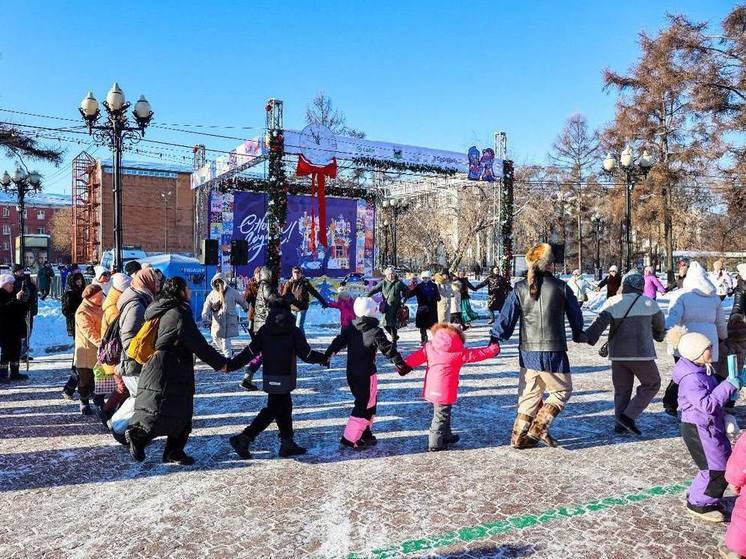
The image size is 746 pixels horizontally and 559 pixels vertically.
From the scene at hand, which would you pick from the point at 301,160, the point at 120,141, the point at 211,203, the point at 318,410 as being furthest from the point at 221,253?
the point at 318,410

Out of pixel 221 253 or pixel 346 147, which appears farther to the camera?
pixel 221 253

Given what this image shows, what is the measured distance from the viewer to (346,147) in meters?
16.8

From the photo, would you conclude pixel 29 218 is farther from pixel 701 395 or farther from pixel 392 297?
pixel 701 395

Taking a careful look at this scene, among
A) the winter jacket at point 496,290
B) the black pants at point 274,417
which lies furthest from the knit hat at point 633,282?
the winter jacket at point 496,290

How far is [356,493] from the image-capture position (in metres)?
4.30

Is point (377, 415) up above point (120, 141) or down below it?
below

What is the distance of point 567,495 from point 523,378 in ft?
4.06

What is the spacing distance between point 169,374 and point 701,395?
389cm

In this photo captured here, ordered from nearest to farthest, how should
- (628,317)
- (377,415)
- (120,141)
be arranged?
(628,317)
(377,415)
(120,141)

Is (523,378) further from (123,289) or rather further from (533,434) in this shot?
(123,289)

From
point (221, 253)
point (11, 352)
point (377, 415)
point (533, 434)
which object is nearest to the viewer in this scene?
point (533, 434)

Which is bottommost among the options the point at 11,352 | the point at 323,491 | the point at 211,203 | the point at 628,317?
the point at 323,491

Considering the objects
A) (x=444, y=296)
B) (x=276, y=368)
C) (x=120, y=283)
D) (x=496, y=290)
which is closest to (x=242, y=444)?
(x=276, y=368)

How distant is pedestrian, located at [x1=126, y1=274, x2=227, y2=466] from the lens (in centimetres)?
460
